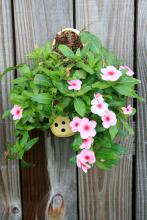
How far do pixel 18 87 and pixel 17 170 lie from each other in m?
0.43

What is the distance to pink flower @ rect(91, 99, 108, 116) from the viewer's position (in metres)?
1.26

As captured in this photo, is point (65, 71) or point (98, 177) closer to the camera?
point (65, 71)

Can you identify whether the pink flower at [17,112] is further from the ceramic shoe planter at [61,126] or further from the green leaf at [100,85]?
the green leaf at [100,85]

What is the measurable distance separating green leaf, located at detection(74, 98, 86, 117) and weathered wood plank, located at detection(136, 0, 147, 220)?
0.40 meters

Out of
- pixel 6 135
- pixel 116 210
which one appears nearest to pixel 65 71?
pixel 6 135

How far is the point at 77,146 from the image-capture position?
1317 mm

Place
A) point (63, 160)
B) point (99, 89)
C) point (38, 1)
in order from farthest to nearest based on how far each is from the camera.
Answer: point (63, 160) → point (38, 1) → point (99, 89)

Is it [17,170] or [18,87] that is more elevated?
[18,87]

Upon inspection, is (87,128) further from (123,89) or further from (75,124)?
(123,89)

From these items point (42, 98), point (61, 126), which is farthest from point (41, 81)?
point (61, 126)

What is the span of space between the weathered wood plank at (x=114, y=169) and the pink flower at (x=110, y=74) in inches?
12.2

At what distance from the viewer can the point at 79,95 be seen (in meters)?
1.30

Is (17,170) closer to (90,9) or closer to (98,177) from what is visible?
(98,177)

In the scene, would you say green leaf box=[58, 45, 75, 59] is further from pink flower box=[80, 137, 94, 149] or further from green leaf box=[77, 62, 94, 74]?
pink flower box=[80, 137, 94, 149]
